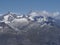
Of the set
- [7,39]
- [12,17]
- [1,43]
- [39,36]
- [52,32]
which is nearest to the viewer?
[1,43]

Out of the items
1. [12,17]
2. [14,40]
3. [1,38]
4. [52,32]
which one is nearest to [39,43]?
[14,40]

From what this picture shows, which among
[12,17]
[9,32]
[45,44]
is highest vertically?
[12,17]

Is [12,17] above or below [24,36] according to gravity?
above

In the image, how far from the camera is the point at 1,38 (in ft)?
293

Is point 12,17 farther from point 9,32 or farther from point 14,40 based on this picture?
point 14,40

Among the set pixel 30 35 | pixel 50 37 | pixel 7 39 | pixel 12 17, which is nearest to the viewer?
pixel 7 39

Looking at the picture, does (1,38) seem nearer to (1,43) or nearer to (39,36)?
(1,43)

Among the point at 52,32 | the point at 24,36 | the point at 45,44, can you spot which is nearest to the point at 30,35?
the point at 24,36

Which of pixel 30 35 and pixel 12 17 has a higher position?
pixel 12 17

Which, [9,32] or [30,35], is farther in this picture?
[9,32]

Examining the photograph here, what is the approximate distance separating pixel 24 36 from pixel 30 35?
3865mm

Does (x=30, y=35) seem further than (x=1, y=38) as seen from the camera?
Yes

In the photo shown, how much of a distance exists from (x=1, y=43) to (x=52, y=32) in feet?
178

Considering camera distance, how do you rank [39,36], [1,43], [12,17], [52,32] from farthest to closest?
[12,17] → [52,32] → [39,36] → [1,43]
